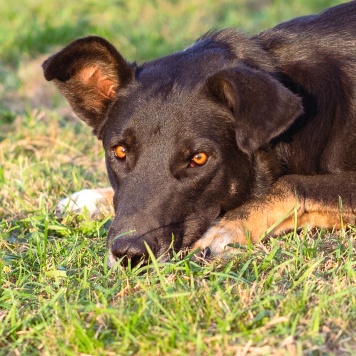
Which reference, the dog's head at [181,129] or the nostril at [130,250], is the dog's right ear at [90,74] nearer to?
the dog's head at [181,129]

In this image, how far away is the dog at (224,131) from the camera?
4359 millimetres

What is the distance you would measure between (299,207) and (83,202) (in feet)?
5.23

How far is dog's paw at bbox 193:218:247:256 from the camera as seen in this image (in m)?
4.58

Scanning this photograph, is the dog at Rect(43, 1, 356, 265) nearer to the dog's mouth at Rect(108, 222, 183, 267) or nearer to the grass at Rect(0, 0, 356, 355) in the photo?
the dog's mouth at Rect(108, 222, 183, 267)

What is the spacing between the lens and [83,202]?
18.4 feet

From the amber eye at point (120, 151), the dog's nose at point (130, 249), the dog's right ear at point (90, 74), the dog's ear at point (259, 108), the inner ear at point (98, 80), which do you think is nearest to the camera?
the dog's nose at point (130, 249)

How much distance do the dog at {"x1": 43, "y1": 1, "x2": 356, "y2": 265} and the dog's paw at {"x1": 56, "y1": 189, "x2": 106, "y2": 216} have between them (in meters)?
0.58

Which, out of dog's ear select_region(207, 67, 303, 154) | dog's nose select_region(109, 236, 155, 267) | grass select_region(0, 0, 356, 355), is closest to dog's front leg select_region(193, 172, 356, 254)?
grass select_region(0, 0, 356, 355)

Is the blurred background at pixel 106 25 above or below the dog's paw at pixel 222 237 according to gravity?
below

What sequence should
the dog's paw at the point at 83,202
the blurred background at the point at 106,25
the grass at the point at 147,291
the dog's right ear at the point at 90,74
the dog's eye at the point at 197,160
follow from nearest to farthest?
the grass at the point at 147,291, the dog's eye at the point at 197,160, the dog's right ear at the point at 90,74, the dog's paw at the point at 83,202, the blurred background at the point at 106,25

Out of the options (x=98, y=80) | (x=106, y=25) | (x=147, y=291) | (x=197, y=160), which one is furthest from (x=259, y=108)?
(x=106, y=25)

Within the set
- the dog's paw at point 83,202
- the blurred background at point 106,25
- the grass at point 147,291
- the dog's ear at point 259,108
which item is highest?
the dog's ear at point 259,108

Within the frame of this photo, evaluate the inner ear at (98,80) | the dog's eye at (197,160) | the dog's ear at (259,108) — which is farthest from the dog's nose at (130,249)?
the inner ear at (98,80)

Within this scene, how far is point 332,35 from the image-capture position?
5.15 m
